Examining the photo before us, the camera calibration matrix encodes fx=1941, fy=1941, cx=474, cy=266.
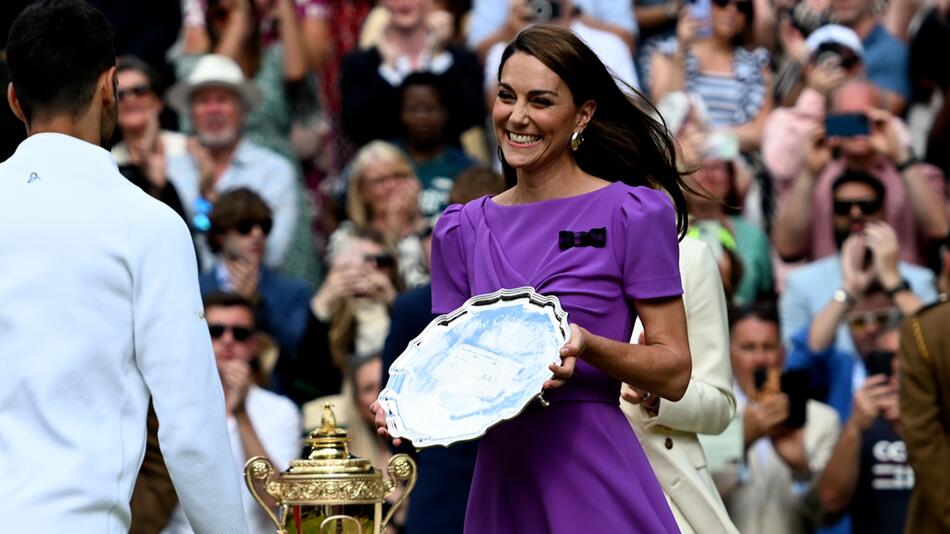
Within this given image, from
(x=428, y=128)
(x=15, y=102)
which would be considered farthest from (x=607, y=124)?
(x=428, y=128)

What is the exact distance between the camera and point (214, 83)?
448 inches

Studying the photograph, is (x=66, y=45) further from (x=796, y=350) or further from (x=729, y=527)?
(x=796, y=350)

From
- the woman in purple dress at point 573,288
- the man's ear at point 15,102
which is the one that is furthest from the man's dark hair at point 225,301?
the woman in purple dress at point 573,288

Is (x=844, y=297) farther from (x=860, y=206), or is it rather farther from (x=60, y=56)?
(x=60, y=56)

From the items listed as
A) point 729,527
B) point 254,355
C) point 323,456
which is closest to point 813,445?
point 254,355

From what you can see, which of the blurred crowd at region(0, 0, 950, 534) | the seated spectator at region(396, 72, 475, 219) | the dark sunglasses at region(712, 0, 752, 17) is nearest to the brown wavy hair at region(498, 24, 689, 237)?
the blurred crowd at region(0, 0, 950, 534)

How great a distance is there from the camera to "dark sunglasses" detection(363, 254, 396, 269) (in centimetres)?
988

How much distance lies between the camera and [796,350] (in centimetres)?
969

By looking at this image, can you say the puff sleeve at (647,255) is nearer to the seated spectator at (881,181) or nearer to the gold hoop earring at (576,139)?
the gold hoop earring at (576,139)

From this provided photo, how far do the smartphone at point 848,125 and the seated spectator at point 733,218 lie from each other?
1.81 feet

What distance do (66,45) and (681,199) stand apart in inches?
65.3

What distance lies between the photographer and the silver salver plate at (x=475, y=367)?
14.4 ft

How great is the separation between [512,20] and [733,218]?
6.78 feet

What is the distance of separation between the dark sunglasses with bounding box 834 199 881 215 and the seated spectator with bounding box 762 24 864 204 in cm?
87
